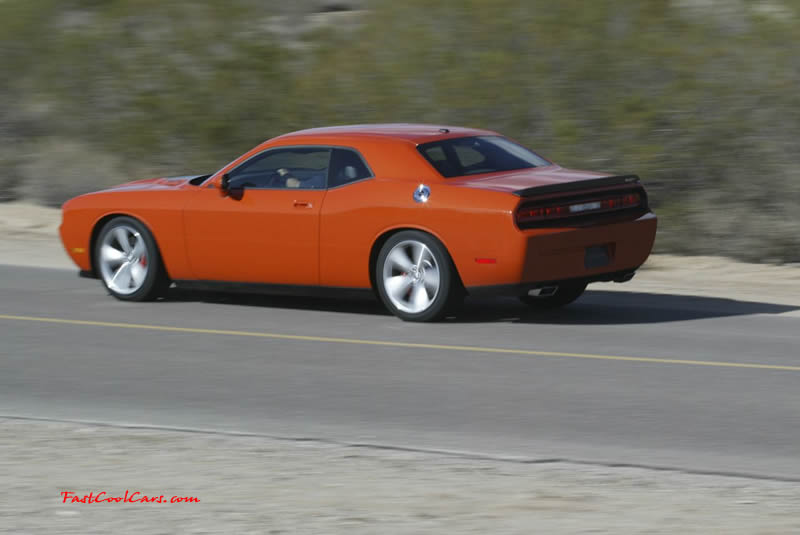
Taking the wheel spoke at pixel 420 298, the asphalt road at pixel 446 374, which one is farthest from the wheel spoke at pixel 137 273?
the wheel spoke at pixel 420 298

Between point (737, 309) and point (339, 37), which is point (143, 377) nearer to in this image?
point (737, 309)

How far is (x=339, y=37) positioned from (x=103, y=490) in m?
14.3

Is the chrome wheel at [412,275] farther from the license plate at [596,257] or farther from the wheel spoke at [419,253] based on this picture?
the license plate at [596,257]

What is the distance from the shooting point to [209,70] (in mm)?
20188

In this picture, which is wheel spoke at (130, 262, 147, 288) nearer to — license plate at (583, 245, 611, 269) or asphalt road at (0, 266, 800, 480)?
asphalt road at (0, 266, 800, 480)

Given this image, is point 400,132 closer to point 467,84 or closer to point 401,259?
point 401,259

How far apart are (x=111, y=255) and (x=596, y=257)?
428 cm

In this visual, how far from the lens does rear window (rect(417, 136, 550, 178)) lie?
1098 cm

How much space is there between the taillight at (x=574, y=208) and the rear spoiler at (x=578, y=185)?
0.10 metres

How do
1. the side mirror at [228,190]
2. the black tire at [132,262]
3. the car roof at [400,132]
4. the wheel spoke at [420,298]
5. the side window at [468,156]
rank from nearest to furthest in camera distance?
the wheel spoke at [420,298] → the side window at [468,156] → the car roof at [400,132] → the side mirror at [228,190] → the black tire at [132,262]

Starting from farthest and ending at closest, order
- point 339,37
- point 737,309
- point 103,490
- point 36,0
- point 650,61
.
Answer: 1. point 36,0
2. point 339,37
3. point 650,61
4. point 737,309
5. point 103,490

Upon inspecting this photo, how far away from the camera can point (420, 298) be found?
10867 mm

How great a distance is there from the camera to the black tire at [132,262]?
12156mm

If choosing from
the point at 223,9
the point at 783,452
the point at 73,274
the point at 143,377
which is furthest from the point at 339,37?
the point at 783,452
